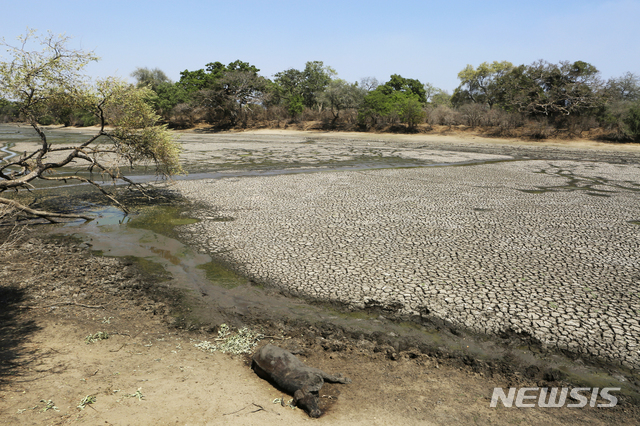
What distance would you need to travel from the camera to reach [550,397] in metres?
3.66

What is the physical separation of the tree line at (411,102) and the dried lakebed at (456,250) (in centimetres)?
2062

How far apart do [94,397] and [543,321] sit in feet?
15.8

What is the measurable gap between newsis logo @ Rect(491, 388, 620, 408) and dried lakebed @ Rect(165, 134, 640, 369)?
0.62 m

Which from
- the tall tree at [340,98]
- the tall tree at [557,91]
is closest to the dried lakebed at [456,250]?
the tall tree at [557,91]

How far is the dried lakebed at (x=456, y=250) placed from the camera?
16.3ft

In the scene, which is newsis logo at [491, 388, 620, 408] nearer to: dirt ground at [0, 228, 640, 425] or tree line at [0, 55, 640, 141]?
dirt ground at [0, 228, 640, 425]

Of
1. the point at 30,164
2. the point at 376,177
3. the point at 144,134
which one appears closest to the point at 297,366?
the point at 144,134

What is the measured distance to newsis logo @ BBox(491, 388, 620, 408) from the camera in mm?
3562

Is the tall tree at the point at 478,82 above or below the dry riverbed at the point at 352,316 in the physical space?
above

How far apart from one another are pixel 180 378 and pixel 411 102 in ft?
147

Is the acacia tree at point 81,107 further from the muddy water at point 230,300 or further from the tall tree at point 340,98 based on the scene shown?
the tall tree at point 340,98

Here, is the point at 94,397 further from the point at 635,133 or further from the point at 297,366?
the point at 635,133

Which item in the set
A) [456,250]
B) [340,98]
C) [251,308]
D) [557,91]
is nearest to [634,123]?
[557,91]

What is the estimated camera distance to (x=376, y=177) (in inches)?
621
